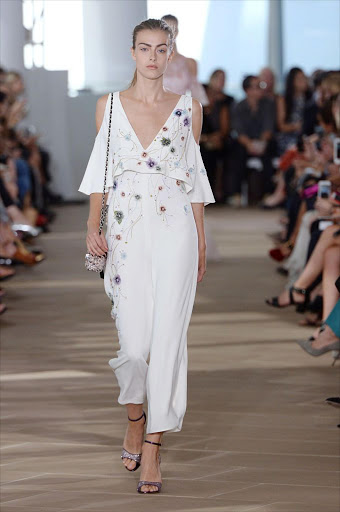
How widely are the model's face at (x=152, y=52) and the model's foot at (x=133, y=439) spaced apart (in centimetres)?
104

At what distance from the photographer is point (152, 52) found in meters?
3.14

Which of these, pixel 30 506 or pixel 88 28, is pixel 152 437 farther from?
pixel 88 28

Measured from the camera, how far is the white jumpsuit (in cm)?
314

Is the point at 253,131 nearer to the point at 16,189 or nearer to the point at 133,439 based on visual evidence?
the point at 16,189

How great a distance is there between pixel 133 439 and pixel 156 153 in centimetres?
88

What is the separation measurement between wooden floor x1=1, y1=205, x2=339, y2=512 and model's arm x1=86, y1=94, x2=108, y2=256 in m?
0.70

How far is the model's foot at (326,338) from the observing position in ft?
16.0

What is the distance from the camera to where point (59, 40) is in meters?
13.9

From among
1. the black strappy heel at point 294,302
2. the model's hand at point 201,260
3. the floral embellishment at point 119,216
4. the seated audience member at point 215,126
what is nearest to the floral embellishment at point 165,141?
the floral embellishment at point 119,216

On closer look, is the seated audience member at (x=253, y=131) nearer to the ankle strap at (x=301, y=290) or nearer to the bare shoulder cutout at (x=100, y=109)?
the ankle strap at (x=301, y=290)

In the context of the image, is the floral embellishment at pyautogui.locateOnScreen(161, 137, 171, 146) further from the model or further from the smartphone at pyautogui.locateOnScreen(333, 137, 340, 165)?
the smartphone at pyautogui.locateOnScreen(333, 137, 340, 165)

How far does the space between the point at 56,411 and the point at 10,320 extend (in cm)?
210

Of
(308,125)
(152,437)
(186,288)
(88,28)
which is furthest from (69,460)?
(88,28)

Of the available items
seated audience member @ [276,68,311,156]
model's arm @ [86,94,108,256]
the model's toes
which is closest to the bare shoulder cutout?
model's arm @ [86,94,108,256]
